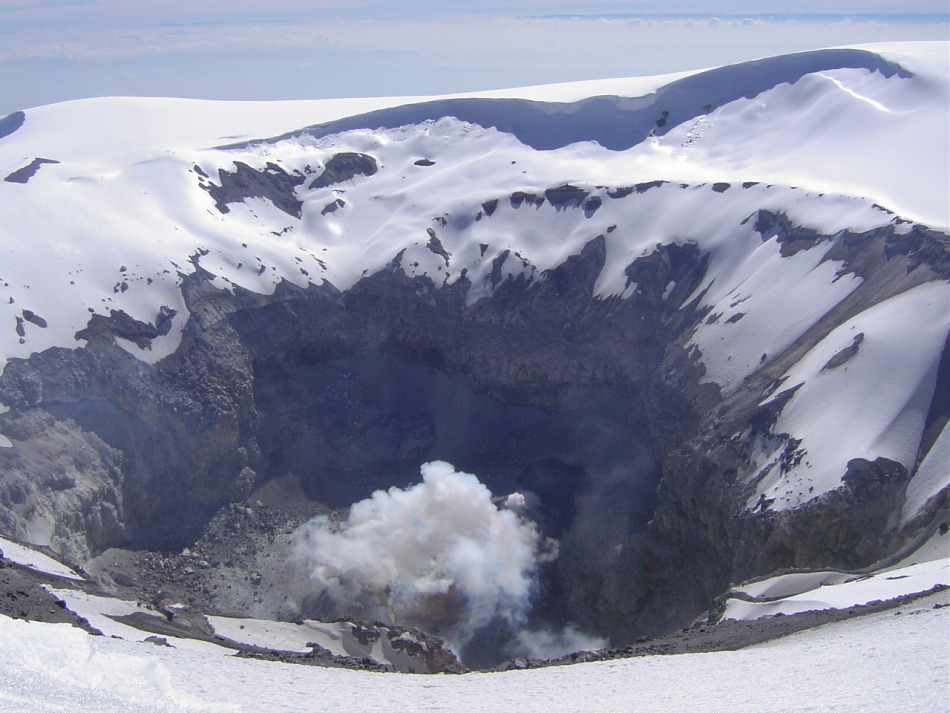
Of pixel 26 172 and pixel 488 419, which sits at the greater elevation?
pixel 26 172

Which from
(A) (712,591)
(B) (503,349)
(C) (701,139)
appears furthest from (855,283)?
(C) (701,139)

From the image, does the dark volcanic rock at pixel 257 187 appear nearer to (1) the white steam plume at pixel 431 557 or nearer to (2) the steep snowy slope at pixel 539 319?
(2) the steep snowy slope at pixel 539 319

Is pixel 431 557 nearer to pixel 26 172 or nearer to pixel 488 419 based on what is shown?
pixel 488 419

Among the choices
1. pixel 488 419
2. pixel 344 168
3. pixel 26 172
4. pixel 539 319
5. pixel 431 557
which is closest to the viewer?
pixel 431 557

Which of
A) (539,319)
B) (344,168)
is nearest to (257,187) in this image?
(344,168)

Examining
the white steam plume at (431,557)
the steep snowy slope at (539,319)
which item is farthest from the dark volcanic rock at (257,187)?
the white steam plume at (431,557)

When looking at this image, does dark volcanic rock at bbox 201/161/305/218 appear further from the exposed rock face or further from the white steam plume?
the white steam plume

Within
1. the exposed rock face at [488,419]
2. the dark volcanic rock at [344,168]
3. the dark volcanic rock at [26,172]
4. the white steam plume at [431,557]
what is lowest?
the white steam plume at [431,557]

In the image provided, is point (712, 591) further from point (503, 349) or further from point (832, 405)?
point (503, 349)
